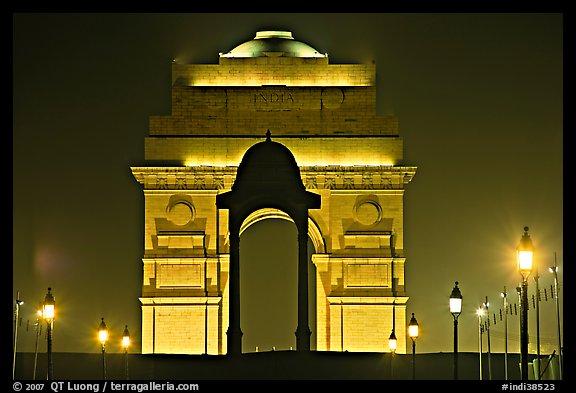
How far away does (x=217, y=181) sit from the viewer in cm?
6731

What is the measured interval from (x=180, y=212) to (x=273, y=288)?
8.71 meters

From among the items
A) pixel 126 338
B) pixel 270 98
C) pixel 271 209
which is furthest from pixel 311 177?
pixel 126 338

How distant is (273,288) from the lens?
247 ft

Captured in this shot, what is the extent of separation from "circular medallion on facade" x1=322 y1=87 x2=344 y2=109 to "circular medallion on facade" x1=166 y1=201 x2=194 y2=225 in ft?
19.4

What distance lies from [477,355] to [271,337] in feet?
28.9

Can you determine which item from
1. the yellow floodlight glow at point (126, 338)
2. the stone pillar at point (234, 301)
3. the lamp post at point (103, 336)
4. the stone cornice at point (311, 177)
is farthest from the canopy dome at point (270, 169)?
the stone cornice at point (311, 177)

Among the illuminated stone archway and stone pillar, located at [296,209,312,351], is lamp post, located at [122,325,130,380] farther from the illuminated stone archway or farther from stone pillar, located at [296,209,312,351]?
stone pillar, located at [296,209,312,351]

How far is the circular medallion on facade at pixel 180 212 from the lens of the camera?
2665 inches

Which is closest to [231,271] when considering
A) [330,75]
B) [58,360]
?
[58,360]

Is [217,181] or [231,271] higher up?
[217,181]

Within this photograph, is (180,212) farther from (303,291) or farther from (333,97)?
(303,291)

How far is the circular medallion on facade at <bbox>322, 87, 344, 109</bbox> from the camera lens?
222ft

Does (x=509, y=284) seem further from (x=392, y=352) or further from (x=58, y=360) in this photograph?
(x=58, y=360)

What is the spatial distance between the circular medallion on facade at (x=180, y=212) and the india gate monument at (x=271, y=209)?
3 cm
